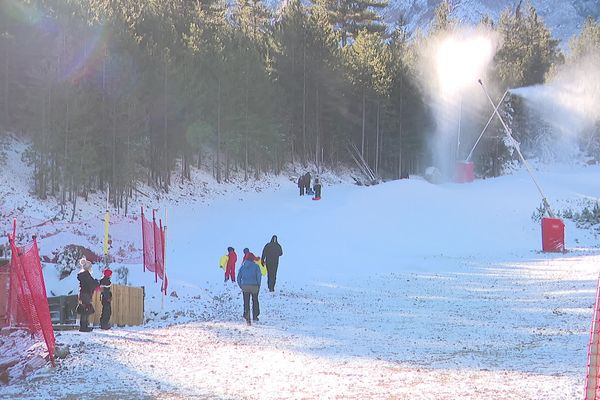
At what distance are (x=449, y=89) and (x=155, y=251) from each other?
4796 cm

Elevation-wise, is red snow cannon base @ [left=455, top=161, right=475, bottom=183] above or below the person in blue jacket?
above

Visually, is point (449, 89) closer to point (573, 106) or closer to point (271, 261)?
point (573, 106)

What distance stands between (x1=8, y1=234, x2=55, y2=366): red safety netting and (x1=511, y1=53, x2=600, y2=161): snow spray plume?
6904 centimetres

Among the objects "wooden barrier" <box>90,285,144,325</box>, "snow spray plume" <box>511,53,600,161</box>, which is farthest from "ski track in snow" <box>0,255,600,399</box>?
"snow spray plume" <box>511,53,600,161</box>

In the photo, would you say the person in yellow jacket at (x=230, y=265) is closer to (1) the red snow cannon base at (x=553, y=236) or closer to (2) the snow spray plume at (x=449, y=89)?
(1) the red snow cannon base at (x=553, y=236)

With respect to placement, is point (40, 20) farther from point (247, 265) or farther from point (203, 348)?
point (203, 348)

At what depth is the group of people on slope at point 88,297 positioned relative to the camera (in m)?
12.8

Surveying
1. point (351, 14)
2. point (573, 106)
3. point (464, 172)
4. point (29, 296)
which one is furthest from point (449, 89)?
point (29, 296)

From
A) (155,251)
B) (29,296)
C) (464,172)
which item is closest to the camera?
(29,296)

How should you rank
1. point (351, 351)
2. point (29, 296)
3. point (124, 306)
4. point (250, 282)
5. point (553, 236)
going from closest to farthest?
point (351, 351), point (29, 296), point (250, 282), point (124, 306), point (553, 236)

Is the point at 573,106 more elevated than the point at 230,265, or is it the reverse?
the point at 573,106

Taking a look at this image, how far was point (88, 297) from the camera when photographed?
1291 centimetres

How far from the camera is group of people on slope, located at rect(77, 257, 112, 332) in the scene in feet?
41.9

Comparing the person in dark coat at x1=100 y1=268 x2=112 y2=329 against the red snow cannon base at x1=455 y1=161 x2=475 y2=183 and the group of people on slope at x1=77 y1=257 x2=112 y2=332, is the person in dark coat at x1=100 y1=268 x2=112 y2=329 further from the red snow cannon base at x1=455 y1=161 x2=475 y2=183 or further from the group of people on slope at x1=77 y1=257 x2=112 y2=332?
the red snow cannon base at x1=455 y1=161 x2=475 y2=183
